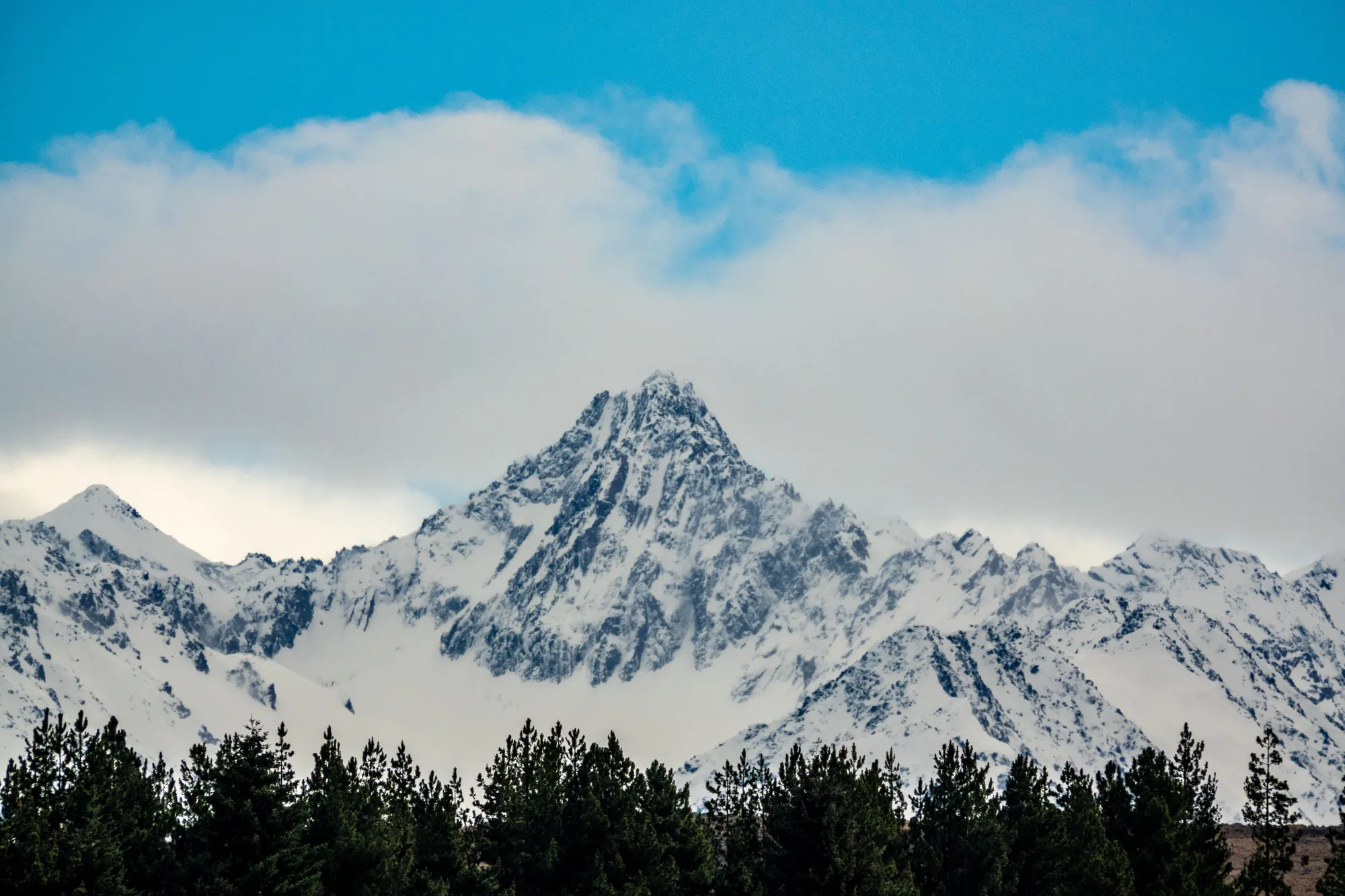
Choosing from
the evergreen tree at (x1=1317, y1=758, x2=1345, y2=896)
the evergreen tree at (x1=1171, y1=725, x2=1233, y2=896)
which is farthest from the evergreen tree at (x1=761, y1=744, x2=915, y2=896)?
the evergreen tree at (x1=1317, y1=758, x2=1345, y2=896)

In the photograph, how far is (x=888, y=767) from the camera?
132 m

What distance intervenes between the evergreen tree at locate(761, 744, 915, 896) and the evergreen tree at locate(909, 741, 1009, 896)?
5.47 metres

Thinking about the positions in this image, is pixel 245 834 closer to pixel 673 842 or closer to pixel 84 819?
pixel 84 819

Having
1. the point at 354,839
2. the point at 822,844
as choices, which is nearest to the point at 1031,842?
Answer: the point at 822,844

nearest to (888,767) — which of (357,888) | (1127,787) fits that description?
(1127,787)

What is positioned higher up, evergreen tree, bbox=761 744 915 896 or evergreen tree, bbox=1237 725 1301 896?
evergreen tree, bbox=1237 725 1301 896

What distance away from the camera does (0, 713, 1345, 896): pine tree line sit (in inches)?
3831

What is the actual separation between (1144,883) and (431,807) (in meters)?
48.1

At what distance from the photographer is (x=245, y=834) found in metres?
97.4

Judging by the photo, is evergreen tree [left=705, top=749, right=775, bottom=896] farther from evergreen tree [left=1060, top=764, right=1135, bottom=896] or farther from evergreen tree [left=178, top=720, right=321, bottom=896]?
evergreen tree [left=178, top=720, right=321, bottom=896]

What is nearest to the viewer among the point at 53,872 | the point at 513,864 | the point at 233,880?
the point at 53,872

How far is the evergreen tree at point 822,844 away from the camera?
100000 millimetres

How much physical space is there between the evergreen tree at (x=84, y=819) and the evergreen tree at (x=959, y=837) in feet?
156

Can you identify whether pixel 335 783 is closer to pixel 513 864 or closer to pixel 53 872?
pixel 513 864
